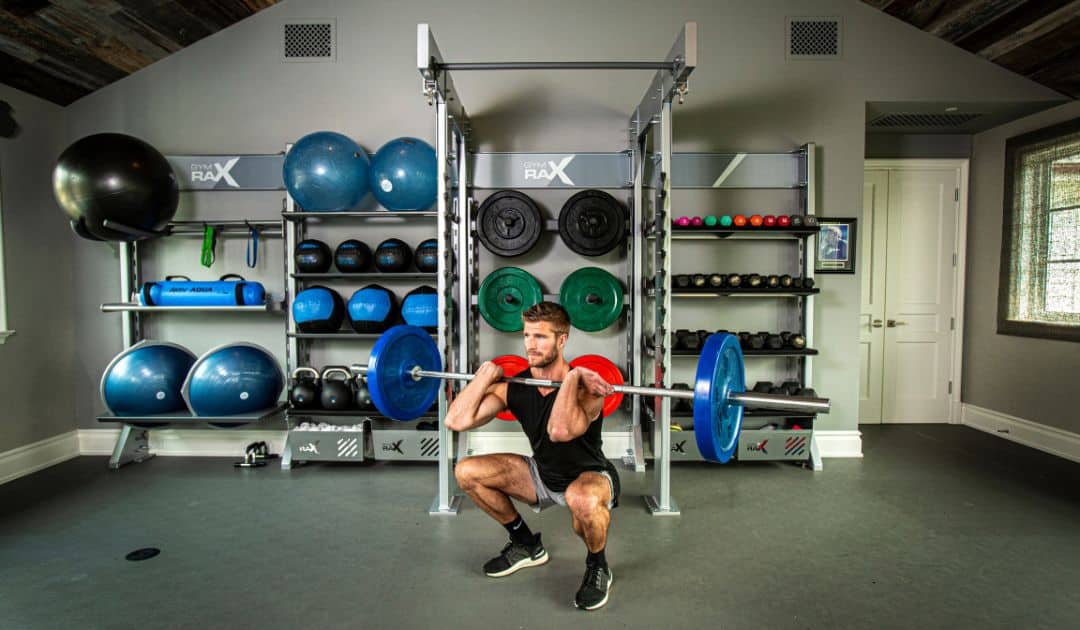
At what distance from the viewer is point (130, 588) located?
83.3 inches

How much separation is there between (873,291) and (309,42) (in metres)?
4.85

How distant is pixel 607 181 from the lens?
378 centimetres

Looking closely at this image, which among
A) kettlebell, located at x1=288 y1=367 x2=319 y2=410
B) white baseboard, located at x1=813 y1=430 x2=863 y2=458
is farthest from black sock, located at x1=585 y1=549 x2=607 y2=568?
white baseboard, located at x1=813 y1=430 x2=863 y2=458

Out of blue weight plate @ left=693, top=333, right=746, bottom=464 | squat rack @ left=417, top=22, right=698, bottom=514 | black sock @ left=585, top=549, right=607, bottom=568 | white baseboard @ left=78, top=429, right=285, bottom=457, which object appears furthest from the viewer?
white baseboard @ left=78, top=429, right=285, bottom=457

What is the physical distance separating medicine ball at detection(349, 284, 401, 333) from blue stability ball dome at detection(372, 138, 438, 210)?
58 cm

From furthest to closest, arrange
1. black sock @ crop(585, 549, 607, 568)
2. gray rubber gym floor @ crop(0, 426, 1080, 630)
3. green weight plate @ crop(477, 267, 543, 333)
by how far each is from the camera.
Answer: green weight plate @ crop(477, 267, 543, 333), black sock @ crop(585, 549, 607, 568), gray rubber gym floor @ crop(0, 426, 1080, 630)

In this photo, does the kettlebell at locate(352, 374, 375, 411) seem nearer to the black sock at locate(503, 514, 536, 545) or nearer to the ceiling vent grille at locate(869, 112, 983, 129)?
the black sock at locate(503, 514, 536, 545)

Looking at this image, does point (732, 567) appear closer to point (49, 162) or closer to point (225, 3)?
point (225, 3)

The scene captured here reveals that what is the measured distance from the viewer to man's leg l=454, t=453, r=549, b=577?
2.18 metres

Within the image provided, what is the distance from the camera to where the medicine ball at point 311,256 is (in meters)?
3.49

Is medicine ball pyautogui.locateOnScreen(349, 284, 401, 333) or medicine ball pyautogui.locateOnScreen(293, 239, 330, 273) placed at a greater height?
medicine ball pyautogui.locateOnScreen(293, 239, 330, 273)

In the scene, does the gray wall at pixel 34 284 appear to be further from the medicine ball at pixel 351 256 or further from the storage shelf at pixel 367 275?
the medicine ball at pixel 351 256

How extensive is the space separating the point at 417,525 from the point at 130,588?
1.15m

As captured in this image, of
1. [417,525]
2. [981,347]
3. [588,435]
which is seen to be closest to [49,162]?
[417,525]
